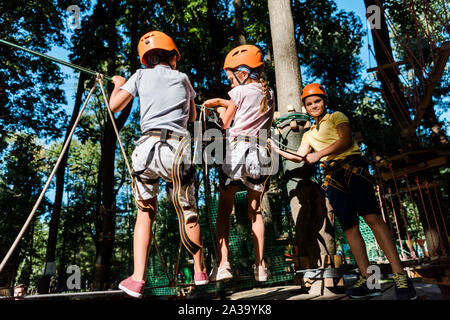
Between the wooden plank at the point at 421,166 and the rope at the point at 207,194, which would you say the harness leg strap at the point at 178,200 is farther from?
the wooden plank at the point at 421,166

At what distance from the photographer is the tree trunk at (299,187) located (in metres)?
3.97

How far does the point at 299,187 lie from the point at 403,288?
172cm

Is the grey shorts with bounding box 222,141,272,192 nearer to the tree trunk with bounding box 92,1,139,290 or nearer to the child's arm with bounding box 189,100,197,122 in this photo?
the child's arm with bounding box 189,100,197,122

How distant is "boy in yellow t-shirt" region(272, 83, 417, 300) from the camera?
9.86 feet

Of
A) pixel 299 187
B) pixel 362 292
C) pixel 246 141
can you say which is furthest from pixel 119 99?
pixel 362 292

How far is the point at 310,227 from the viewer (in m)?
4.01

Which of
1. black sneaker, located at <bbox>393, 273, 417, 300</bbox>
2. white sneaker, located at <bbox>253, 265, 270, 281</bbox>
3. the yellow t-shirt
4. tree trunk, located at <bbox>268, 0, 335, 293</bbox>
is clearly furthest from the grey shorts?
black sneaker, located at <bbox>393, 273, 417, 300</bbox>

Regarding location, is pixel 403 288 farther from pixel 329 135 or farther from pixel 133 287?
pixel 133 287

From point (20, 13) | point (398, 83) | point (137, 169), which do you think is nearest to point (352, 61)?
point (398, 83)

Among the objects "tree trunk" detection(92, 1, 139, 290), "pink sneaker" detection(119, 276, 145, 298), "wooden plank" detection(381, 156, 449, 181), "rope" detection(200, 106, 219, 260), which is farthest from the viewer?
"tree trunk" detection(92, 1, 139, 290)

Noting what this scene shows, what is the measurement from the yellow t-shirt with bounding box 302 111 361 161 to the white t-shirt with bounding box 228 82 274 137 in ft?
2.00

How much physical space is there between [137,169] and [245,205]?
3.40m

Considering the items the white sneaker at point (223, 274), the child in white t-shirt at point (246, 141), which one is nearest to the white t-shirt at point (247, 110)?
the child in white t-shirt at point (246, 141)
